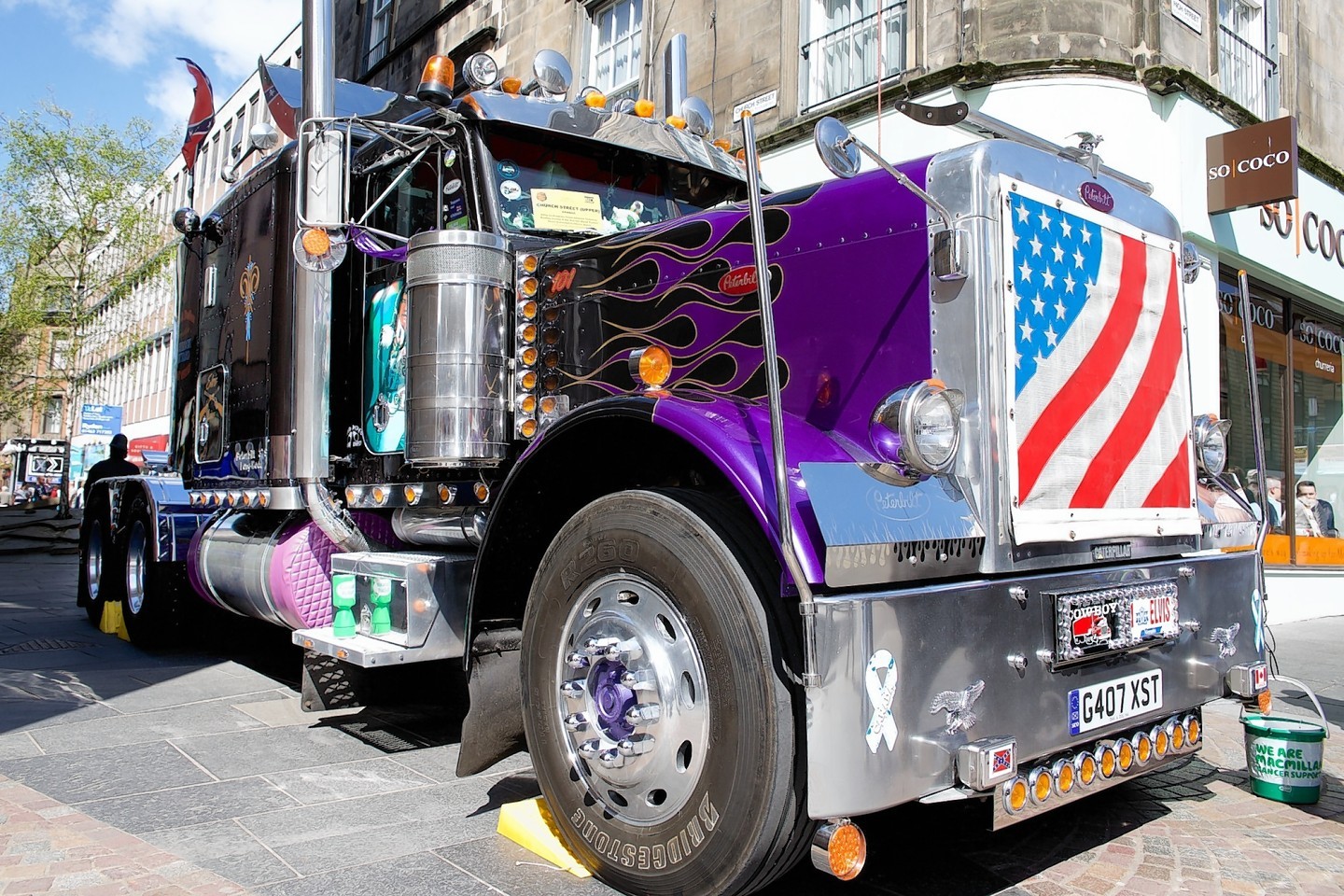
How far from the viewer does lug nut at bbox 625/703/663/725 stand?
294 cm

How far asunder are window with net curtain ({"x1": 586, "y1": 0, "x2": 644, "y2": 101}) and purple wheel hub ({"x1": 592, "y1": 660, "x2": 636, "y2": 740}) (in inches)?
417

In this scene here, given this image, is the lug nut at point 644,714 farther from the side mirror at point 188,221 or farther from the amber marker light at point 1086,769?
the side mirror at point 188,221

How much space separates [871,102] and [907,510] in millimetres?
7758

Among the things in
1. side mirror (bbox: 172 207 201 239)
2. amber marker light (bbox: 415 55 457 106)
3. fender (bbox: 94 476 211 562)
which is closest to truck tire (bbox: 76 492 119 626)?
fender (bbox: 94 476 211 562)

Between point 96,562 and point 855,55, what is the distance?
27.0 feet

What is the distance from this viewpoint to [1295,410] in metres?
12.1

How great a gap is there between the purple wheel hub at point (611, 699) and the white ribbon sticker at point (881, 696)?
0.73 m

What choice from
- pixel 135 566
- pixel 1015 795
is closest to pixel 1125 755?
pixel 1015 795

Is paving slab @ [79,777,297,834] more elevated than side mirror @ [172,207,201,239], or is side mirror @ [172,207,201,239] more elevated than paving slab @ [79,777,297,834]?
side mirror @ [172,207,201,239]

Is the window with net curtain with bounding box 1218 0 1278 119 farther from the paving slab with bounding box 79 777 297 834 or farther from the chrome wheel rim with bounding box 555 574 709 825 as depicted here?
the paving slab with bounding box 79 777 297 834

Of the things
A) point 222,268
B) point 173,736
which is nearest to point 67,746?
point 173,736

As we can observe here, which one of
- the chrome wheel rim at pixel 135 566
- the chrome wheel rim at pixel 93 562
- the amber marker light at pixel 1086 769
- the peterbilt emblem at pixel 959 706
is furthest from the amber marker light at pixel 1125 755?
the chrome wheel rim at pixel 93 562

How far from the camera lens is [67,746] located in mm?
4875

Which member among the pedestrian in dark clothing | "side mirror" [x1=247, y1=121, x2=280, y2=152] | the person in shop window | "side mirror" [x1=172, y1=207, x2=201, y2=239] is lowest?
the person in shop window
